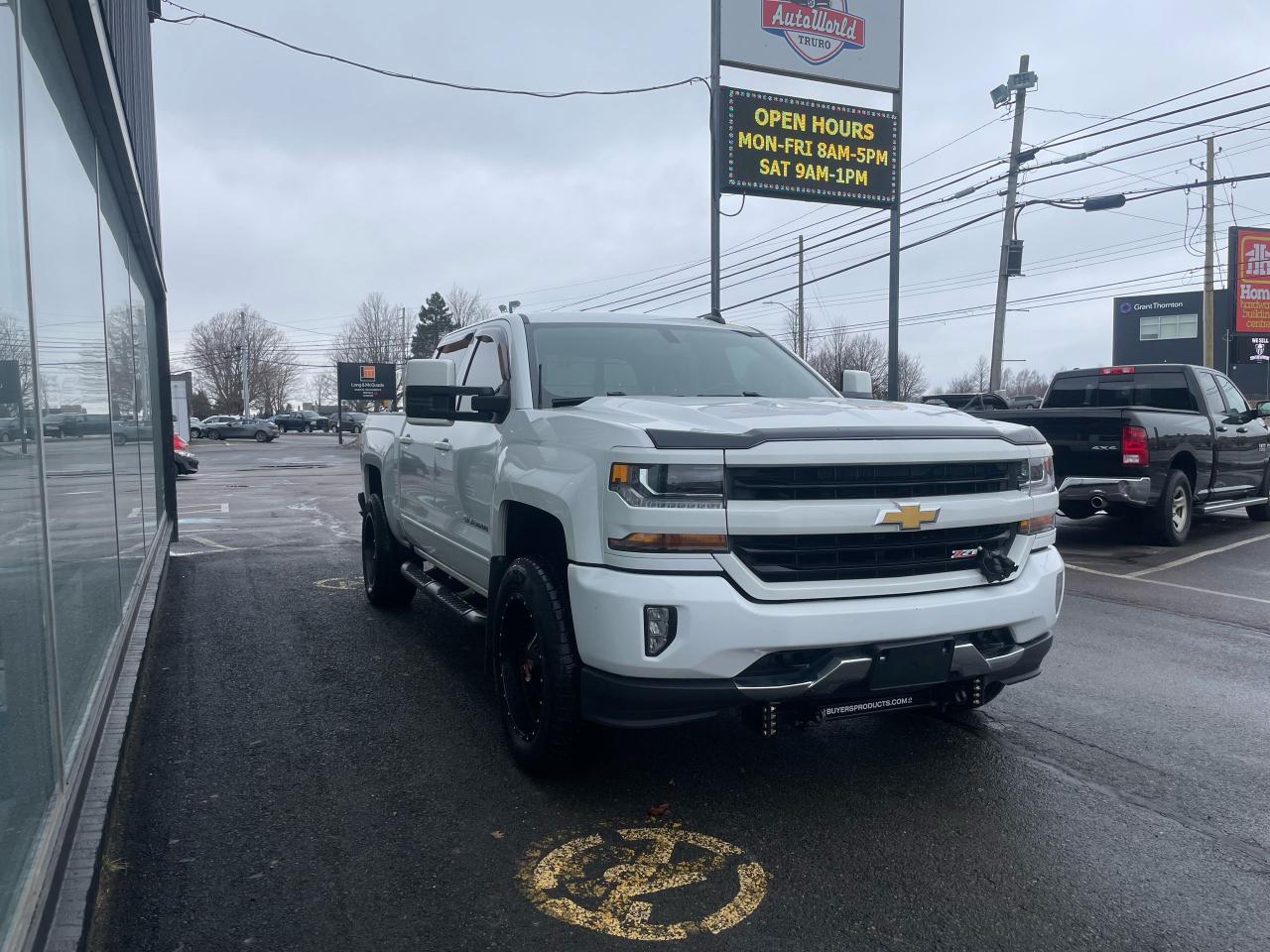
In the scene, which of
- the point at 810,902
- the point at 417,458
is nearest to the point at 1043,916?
the point at 810,902

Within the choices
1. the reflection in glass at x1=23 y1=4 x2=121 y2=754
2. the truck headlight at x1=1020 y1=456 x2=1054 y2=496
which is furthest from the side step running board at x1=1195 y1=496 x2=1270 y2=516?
the reflection in glass at x1=23 y1=4 x2=121 y2=754

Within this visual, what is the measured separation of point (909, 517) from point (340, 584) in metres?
6.31

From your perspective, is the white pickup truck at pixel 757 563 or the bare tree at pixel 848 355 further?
the bare tree at pixel 848 355

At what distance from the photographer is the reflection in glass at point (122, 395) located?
589 cm

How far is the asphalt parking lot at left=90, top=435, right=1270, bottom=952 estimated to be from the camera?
293 centimetres

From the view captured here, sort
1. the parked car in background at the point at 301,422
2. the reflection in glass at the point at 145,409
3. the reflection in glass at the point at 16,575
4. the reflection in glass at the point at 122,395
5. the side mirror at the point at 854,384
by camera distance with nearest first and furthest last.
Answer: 1. the reflection in glass at the point at 16,575
2. the side mirror at the point at 854,384
3. the reflection in glass at the point at 122,395
4. the reflection in glass at the point at 145,409
5. the parked car in background at the point at 301,422

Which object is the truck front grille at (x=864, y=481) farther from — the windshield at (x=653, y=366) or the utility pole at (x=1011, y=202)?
the utility pole at (x=1011, y=202)

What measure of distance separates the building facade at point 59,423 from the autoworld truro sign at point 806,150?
9.16m

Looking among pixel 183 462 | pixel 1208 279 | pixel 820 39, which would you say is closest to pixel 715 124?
pixel 820 39

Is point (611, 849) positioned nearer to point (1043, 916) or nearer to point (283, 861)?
point (283, 861)

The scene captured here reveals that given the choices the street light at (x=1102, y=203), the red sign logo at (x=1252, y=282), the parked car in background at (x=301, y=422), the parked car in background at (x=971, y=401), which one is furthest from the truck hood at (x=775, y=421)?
the parked car in background at (x=301, y=422)

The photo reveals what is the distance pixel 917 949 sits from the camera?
9.08ft

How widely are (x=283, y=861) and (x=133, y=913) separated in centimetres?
48

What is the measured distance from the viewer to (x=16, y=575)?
2730 mm
